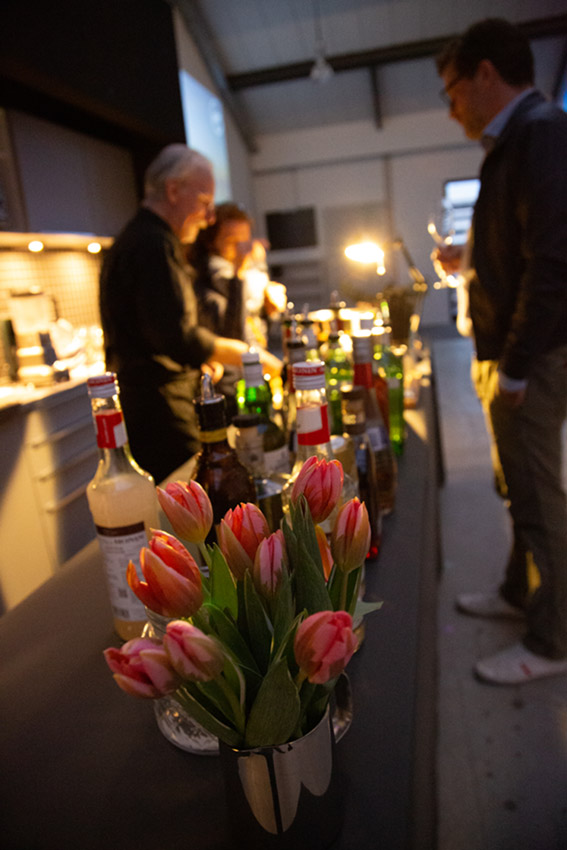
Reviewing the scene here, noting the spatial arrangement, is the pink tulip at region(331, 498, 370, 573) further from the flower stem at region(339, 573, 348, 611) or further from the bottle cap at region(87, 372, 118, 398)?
the bottle cap at region(87, 372, 118, 398)

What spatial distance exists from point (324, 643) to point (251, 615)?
0.08m

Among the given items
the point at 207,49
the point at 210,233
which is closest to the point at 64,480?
the point at 210,233

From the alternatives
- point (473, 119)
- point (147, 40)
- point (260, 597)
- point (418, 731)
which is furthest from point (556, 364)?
point (147, 40)

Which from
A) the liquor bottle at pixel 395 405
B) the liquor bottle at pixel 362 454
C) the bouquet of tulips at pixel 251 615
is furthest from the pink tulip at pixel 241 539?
the liquor bottle at pixel 395 405

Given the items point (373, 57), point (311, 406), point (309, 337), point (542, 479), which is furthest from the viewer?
point (373, 57)

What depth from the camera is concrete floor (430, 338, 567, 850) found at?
1236 millimetres

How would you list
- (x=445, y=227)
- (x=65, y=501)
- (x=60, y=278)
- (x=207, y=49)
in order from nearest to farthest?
(x=445, y=227) → (x=65, y=501) → (x=60, y=278) → (x=207, y=49)

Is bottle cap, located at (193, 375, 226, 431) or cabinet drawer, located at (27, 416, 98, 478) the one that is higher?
bottle cap, located at (193, 375, 226, 431)

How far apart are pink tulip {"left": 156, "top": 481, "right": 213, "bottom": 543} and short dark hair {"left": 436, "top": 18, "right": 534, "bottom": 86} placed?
1609 millimetres

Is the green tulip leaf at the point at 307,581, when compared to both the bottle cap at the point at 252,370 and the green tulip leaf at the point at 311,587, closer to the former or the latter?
the green tulip leaf at the point at 311,587

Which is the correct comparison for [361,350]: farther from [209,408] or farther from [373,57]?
[373,57]

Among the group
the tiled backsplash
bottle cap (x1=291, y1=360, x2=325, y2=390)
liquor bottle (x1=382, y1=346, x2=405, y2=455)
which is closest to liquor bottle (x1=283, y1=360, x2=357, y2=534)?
bottle cap (x1=291, y1=360, x2=325, y2=390)

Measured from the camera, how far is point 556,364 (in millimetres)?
1511

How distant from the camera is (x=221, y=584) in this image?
0.43 meters
